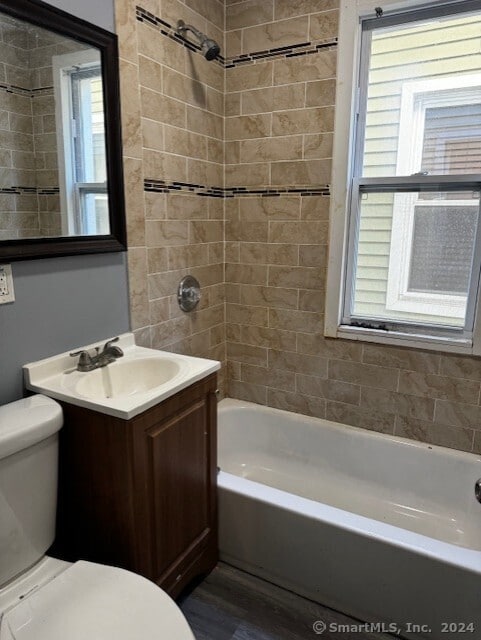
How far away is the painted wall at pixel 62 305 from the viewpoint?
55.0 inches

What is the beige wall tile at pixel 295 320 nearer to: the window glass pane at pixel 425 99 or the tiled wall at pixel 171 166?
the tiled wall at pixel 171 166

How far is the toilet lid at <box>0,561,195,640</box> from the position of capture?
1.04m

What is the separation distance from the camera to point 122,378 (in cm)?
168

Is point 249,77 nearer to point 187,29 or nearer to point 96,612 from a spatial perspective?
point 187,29

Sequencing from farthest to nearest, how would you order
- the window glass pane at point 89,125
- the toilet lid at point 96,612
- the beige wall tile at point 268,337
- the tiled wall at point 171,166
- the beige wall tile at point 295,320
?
1. the beige wall tile at point 268,337
2. the beige wall tile at point 295,320
3. the tiled wall at point 171,166
4. the window glass pane at point 89,125
5. the toilet lid at point 96,612

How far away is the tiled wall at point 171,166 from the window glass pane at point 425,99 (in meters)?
0.81

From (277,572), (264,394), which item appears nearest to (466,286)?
(264,394)

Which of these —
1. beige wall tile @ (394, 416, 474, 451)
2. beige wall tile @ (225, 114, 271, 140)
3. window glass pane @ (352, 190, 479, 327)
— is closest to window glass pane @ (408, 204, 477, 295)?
window glass pane @ (352, 190, 479, 327)

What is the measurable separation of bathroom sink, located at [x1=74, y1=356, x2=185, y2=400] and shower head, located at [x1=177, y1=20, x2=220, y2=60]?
134 cm

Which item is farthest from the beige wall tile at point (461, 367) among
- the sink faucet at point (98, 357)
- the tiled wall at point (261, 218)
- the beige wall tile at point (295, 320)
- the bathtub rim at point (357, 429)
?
the sink faucet at point (98, 357)

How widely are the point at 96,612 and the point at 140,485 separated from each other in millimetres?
341

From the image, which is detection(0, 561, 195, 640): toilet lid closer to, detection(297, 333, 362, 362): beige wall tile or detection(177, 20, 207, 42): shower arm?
detection(297, 333, 362, 362): beige wall tile

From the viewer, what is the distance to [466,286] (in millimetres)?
2031

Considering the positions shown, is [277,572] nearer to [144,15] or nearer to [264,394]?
[264,394]
